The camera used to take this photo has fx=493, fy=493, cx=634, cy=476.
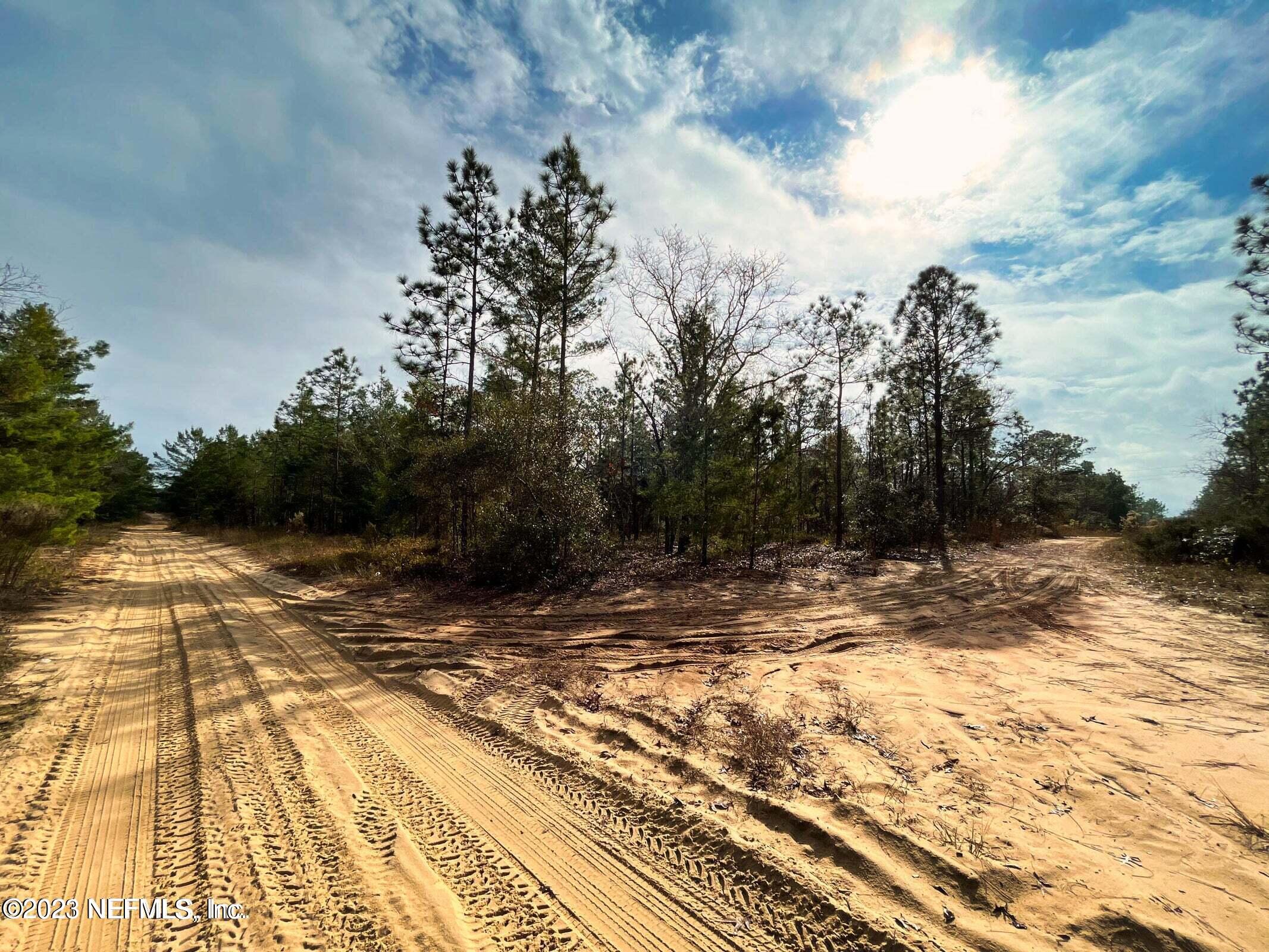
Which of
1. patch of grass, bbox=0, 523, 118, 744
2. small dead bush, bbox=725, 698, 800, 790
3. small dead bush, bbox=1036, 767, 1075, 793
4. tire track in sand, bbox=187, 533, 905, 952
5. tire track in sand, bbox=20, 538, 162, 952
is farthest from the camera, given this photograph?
patch of grass, bbox=0, 523, 118, 744

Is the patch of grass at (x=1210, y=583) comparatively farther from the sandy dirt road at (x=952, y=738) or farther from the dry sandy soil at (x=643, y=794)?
the dry sandy soil at (x=643, y=794)

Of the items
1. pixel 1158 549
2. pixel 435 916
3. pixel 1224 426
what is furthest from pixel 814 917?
pixel 1224 426

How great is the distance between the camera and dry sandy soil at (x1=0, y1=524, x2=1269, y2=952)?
91.8 inches

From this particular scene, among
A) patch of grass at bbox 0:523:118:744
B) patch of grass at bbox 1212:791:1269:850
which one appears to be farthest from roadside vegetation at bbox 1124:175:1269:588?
patch of grass at bbox 0:523:118:744

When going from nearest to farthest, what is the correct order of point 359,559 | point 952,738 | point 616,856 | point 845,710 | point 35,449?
point 616,856, point 952,738, point 845,710, point 35,449, point 359,559

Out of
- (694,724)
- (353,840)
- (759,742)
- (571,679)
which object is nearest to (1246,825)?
(759,742)

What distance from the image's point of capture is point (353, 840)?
287cm

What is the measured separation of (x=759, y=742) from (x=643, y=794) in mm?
1150

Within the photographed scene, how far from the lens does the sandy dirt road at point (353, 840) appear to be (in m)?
2.27

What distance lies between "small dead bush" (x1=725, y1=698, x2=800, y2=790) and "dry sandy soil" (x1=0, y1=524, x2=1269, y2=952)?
4cm

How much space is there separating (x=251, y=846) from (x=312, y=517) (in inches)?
1468

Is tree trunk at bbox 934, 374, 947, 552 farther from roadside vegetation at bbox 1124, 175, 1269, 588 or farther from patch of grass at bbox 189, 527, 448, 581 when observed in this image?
patch of grass at bbox 189, 527, 448, 581

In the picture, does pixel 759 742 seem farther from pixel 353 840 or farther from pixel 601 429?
pixel 601 429

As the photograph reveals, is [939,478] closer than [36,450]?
No
